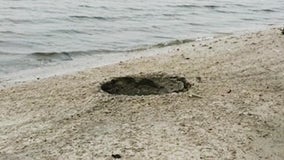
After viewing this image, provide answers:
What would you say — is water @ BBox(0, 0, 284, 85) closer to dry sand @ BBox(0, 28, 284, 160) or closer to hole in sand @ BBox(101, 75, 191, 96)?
dry sand @ BBox(0, 28, 284, 160)

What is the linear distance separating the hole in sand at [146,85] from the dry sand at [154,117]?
15 centimetres

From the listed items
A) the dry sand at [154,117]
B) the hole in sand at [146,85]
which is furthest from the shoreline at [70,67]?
the hole in sand at [146,85]

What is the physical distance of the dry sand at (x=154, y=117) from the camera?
507cm

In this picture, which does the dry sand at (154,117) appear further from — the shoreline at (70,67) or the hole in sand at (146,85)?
the shoreline at (70,67)

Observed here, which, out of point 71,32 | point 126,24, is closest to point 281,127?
point 71,32

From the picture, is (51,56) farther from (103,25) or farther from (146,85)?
(146,85)

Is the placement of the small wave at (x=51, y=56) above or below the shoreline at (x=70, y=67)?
below

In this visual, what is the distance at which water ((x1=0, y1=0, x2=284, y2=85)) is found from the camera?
412 inches

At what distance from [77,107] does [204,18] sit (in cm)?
993

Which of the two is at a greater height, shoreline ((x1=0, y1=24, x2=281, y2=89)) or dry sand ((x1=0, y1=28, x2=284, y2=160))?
dry sand ((x1=0, y1=28, x2=284, y2=160))

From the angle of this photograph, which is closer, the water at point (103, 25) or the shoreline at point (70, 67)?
the shoreline at point (70, 67)

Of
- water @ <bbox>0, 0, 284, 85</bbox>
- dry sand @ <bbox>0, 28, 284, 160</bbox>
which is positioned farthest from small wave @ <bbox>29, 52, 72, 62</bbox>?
dry sand @ <bbox>0, 28, 284, 160</bbox>

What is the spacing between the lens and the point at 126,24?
13648mm

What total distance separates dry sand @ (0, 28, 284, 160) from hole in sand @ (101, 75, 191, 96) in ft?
0.51
